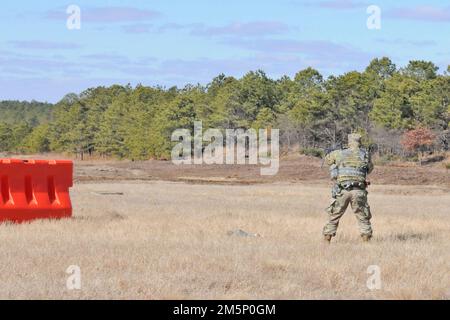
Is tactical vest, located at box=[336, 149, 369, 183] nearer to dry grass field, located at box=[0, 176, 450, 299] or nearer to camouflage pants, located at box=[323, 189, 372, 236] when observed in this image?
camouflage pants, located at box=[323, 189, 372, 236]

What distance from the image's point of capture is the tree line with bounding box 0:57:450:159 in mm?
70000

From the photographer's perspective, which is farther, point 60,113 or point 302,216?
point 60,113

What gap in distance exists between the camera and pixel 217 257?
437 inches

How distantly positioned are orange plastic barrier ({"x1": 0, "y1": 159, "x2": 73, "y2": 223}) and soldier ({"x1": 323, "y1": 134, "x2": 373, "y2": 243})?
5.46m

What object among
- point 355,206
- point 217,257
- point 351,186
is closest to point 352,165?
point 351,186

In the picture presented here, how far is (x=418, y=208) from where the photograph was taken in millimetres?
23328

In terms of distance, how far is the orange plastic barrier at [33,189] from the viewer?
51.5 feet

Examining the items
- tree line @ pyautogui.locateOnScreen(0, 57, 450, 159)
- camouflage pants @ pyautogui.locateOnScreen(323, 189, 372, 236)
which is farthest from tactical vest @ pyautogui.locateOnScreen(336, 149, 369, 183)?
tree line @ pyautogui.locateOnScreen(0, 57, 450, 159)

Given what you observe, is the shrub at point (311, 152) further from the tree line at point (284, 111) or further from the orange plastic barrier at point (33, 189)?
the orange plastic barrier at point (33, 189)

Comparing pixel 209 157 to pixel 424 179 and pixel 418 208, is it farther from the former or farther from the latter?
pixel 418 208

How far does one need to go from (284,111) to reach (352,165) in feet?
229

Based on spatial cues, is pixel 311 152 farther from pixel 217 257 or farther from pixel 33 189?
pixel 217 257
